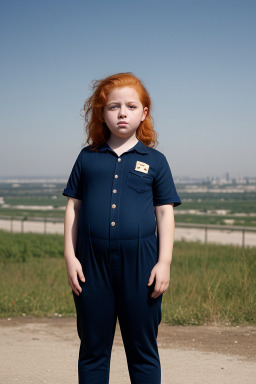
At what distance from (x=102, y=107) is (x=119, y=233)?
68 cm

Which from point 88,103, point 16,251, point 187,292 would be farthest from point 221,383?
point 16,251

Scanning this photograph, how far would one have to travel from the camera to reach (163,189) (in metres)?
2.77

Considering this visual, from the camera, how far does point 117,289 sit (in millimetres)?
2684

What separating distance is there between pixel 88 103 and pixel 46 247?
17.6 metres

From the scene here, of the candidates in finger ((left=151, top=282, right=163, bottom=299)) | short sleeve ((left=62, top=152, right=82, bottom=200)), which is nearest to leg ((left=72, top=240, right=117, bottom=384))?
finger ((left=151, top=282, right=163, bottom=299))

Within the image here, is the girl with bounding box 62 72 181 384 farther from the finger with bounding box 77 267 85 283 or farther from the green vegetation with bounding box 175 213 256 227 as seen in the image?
the green vegetation with bounding box 175 213 256 227

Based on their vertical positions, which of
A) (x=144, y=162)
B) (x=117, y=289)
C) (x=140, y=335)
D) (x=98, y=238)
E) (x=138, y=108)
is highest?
(x=138, y=108)

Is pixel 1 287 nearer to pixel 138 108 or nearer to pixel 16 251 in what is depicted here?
pixel 138 108

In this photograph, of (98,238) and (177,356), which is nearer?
(98,238)

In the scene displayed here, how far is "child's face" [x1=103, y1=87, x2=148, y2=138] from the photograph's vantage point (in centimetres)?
274

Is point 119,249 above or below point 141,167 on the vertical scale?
below

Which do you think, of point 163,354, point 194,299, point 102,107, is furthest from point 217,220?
point 102,107

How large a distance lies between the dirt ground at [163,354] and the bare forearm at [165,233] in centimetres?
158

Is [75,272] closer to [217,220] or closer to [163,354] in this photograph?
[163,354]
